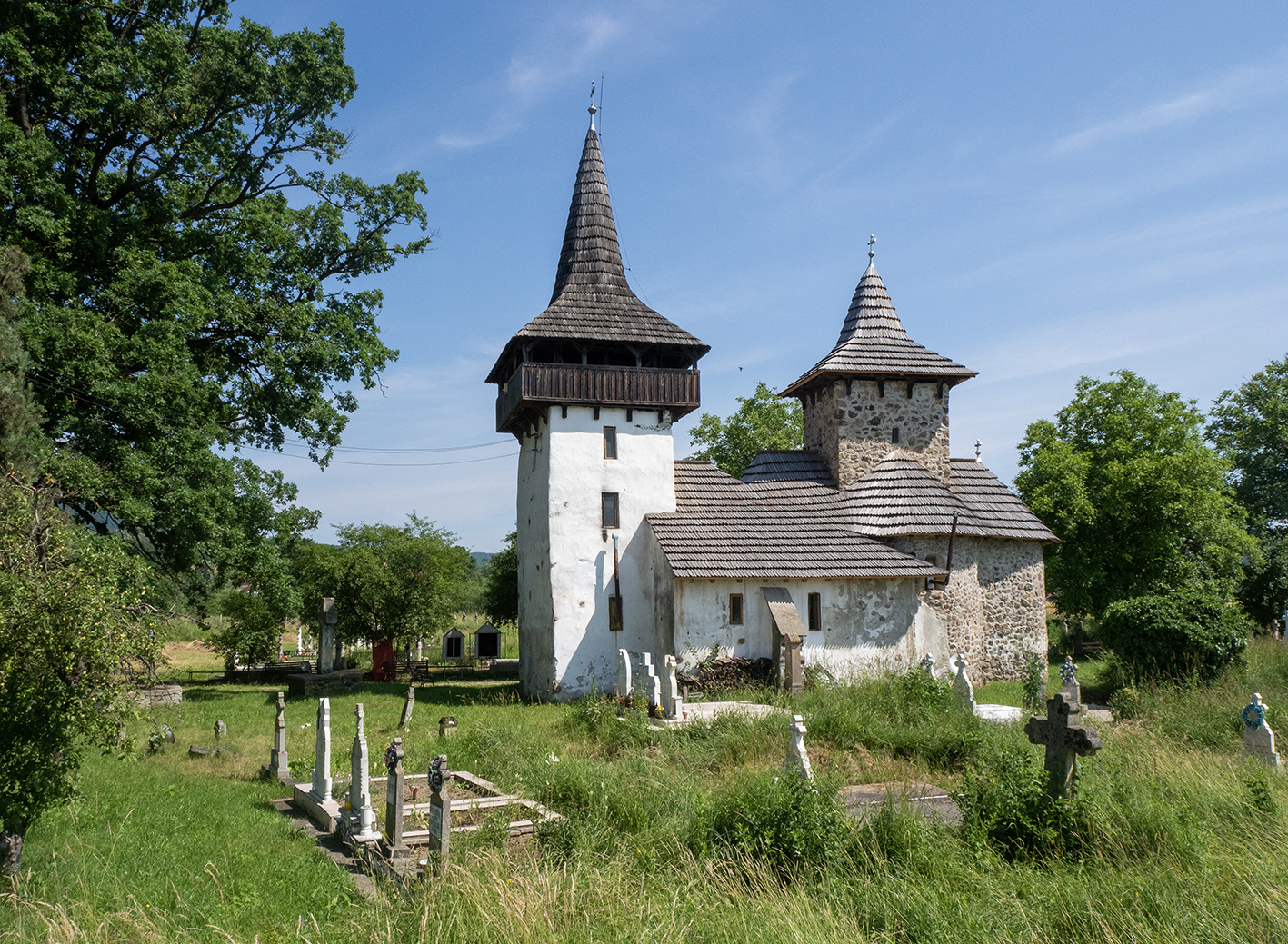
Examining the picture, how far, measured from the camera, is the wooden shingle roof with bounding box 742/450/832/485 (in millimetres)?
24141

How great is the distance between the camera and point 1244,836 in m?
6.55

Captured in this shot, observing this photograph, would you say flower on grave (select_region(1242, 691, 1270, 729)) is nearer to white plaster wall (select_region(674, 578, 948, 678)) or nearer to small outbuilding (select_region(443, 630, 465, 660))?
white plaster wall (select_region(674, 578, 948, 678))

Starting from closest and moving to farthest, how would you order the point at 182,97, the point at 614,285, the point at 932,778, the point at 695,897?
the point at 695,897, the point at 932,778, the point at 182,97, the point at 614,285

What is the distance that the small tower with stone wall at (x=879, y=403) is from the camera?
23891mm

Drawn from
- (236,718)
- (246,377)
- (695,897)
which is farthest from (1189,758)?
(246,377)

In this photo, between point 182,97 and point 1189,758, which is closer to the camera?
point 1189,758

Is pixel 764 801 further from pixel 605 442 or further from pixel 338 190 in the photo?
pixel 338 190

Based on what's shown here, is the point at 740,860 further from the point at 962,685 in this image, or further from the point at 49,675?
the point at 962,685

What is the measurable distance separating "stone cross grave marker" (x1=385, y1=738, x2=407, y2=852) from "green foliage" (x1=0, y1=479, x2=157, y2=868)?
242 cm

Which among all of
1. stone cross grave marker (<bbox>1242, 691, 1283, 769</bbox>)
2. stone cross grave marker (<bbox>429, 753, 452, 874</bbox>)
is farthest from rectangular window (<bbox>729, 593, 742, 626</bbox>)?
stone cross grave marker (<bbox>429, 753, 452, 874</bbox>)

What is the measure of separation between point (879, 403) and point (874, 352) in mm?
1533

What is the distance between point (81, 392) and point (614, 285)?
1257 centimetres

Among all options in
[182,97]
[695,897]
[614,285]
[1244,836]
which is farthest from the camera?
[614,285]

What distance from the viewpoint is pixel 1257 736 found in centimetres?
963
